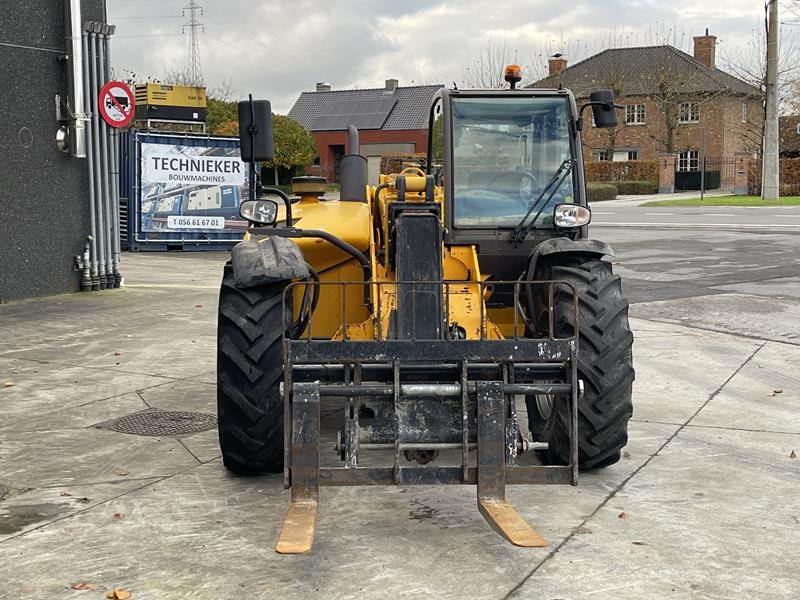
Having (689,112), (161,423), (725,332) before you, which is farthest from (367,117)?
(161,423)

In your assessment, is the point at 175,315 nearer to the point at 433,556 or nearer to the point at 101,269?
the point at 101,269

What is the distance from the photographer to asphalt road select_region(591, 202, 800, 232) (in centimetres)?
2761

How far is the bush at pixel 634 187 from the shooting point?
53625mm

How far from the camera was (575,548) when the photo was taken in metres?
5.05

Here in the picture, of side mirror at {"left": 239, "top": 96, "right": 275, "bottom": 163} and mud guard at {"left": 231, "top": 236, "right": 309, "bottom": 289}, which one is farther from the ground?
side mirror at {"left": 239, "top": 96, "right": 275, "bottom": 163}

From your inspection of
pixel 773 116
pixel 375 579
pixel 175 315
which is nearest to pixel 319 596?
pixel 375 579

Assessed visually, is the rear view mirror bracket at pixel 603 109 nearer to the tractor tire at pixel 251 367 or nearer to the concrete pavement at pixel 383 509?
the concrete pavement at pixel 383 509

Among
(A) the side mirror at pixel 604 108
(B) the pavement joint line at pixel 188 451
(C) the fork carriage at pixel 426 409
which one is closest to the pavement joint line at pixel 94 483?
(B) the pavement joint line at pixel 188 451

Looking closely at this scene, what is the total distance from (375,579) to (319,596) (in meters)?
0.30

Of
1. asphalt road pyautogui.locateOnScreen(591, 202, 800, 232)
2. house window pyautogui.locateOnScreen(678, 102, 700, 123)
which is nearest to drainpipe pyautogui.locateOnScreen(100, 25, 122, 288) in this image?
asphalt road pyautogui.locateOnScreen(591, 202, 800, 232)

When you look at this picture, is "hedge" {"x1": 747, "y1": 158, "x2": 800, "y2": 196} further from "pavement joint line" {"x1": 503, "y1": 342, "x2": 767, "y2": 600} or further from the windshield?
the windshield

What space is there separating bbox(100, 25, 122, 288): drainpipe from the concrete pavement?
5.17m

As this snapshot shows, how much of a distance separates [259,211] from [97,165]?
8.53 metres

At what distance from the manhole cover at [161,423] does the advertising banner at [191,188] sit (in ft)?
43.3
